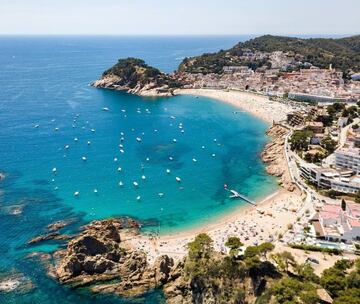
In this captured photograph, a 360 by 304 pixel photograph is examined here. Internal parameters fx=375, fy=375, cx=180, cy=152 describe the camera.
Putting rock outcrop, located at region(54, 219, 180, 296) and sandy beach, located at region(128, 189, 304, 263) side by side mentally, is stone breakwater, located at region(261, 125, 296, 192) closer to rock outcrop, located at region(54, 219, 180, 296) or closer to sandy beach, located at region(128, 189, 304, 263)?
sandy beach, located at region(128, 189, 304, 263)

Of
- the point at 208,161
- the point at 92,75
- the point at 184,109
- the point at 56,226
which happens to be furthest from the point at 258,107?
the point at 92,75

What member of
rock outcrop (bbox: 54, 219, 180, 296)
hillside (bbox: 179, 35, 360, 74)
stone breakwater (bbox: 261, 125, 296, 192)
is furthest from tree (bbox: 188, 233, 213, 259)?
hillside (bbox: 179, 35, 360, 74)

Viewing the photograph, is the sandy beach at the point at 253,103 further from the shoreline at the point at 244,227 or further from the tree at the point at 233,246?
the tree at the point at 233,246

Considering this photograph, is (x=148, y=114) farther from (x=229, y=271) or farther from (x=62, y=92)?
(x=229, y=271)

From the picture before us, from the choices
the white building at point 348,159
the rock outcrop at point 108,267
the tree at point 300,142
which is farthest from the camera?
the tree at point 300,142

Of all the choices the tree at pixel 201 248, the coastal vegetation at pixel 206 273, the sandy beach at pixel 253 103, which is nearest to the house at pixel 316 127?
the sandy beach at pixel 253 103

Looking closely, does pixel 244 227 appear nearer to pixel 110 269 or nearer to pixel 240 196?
pixel 240 196
